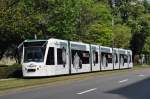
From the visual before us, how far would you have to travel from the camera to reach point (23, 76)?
130 feet

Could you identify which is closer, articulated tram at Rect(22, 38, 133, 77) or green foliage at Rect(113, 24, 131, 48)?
articulated tram at Rect(22, 38, 133, 77)

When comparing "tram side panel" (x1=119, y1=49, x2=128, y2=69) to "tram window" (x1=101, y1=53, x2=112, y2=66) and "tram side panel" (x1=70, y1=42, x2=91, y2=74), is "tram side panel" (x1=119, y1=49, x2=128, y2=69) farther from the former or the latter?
"tram side panel" (x1=70, y1=42, x2=91, y2=74)

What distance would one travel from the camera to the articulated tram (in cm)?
3875

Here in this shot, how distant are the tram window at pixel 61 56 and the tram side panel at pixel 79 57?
6.98 feet

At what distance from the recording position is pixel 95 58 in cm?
5488

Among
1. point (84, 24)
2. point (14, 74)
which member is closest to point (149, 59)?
point (84, 24)

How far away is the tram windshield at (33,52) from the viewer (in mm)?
38844

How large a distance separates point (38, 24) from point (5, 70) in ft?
37.5

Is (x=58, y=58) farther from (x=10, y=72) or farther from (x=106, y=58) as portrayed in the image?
(x=106, y=58)

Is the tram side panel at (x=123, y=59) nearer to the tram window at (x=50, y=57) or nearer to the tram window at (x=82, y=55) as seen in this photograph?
the tram window at (x=82, y=55)

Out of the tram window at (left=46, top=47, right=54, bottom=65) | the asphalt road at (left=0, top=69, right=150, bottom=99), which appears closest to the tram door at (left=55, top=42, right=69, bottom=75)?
the tram window at (left=46, top=47, right=54, bottom=65)

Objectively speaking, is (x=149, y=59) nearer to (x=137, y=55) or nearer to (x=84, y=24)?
(x=137, y=55)

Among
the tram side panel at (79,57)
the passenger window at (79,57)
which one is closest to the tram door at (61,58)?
the tram side panel at (79,57)

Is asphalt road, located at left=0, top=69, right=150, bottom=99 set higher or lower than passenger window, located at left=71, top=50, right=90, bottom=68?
lower
